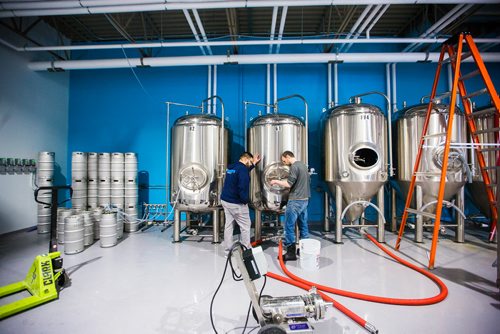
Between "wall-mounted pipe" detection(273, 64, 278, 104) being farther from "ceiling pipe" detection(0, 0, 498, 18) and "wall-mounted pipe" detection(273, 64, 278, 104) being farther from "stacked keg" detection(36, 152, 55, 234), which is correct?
"stacked keg" detection(36, 152, 55, 234)

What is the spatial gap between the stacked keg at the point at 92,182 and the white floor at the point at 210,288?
1.08 metres

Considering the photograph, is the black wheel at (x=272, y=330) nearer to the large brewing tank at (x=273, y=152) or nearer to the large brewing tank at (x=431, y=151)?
the large brewing tank at (x=273, y=152)

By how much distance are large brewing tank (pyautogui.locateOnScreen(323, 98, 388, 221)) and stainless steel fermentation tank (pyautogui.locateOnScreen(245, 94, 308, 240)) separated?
22.4 inches

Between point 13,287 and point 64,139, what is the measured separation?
424 cm

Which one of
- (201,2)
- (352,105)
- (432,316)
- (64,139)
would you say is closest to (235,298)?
(432,316)

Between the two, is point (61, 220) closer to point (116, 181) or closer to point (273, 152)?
point (116, 181)

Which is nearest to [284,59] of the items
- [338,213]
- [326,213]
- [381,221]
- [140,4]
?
[140,4]

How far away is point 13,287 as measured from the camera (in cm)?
236

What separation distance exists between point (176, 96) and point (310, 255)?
4.63 metres

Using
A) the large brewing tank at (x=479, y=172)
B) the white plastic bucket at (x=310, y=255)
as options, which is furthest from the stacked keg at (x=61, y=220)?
the large brewing tank at (x=479, y=172)

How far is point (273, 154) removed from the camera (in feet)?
12.6

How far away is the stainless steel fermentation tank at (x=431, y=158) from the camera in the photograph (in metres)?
3.70

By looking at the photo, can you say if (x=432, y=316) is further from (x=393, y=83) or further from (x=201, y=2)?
(x=393, y=83)

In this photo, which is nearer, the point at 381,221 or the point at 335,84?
the point at 381,221
